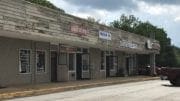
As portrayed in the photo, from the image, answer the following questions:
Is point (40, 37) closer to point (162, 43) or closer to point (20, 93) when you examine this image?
point (20, 93)

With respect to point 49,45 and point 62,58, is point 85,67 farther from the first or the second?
point 49,45

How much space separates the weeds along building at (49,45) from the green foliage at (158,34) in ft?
81.0

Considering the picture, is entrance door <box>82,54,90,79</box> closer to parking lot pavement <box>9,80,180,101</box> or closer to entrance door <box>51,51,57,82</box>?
entrance door <box>51,51,57,82</box>

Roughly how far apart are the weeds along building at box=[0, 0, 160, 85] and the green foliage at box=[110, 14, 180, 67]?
24.7 meters

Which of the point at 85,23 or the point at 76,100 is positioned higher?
the point at 85,23

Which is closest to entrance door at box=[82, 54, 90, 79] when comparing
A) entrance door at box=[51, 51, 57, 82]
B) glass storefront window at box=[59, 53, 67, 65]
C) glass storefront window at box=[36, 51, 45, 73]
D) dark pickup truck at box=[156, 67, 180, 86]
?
glass storefront window at box=[59, 53, 67, 65]

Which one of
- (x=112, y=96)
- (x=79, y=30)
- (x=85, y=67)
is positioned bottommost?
(x=112, y=96)

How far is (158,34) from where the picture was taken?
74.8 m

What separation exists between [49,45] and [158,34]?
148 ft

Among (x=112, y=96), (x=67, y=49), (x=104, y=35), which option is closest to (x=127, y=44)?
(x=104, y=35)

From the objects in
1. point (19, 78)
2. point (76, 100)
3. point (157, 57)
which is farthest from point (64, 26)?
point (157, 57)

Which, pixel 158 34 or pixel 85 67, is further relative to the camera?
pixel 158 34

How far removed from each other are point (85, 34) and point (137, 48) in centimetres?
1492

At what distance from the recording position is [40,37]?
27.2m
